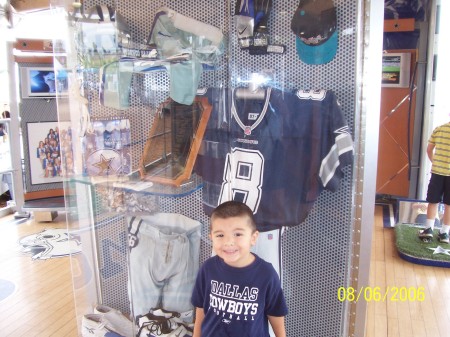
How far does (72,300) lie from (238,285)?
1.84m

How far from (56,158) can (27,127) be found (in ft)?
1.53

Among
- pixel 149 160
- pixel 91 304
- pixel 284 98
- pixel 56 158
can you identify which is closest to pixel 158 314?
pixel 91 304

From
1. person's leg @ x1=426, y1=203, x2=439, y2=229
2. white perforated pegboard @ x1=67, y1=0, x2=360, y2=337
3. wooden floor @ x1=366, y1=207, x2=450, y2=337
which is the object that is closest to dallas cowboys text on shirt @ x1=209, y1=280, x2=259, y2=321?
white perforated pegboard @ x1=67, y1=0, x2=360, y2=337

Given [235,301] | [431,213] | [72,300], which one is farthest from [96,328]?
[431,213]

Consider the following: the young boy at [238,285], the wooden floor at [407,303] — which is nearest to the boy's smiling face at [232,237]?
the young boy at [238,285]

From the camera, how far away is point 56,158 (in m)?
4.97

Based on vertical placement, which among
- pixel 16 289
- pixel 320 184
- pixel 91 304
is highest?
pixel 320 184

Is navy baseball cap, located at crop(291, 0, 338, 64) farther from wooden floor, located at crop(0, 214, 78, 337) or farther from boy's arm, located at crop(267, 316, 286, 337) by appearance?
wooden floor, located at crop(0, 214, 78, 337)

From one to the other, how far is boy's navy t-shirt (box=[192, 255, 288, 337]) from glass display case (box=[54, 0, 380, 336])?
5 cm

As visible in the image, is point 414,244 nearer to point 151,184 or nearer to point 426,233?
point 426,233

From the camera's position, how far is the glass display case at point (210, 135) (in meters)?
1.68

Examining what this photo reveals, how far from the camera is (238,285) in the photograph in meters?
1.46

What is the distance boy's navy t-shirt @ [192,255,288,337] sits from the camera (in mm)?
1452

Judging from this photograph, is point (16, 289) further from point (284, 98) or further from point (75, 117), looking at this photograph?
point (284, 98)
